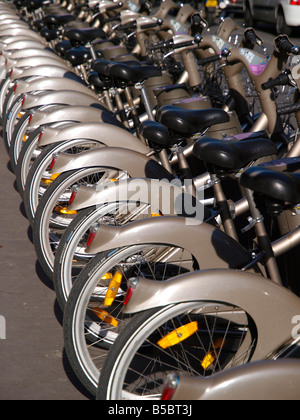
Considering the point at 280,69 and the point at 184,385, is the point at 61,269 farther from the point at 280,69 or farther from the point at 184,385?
the point at 280,69

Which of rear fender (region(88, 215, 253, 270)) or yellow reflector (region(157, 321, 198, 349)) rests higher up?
rear fender (region(88, 215, 253, 270))

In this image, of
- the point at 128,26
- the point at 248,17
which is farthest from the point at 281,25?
the point at 128,26

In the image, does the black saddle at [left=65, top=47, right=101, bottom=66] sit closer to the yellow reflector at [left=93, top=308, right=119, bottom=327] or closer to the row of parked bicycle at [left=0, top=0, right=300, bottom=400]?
the row of parked bicycle at [left=0, top=0, right=300, bottom=400]

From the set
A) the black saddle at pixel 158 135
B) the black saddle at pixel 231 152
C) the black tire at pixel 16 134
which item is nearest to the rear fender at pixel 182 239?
the black saddle at pixel 231 152

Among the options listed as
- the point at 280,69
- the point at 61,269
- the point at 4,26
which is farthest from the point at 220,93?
the point at 4,26

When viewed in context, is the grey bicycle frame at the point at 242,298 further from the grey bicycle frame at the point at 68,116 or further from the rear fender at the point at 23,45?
the rear fender at the point at 23,45

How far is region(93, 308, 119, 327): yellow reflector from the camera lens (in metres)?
3.08

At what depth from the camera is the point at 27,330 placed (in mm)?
3318

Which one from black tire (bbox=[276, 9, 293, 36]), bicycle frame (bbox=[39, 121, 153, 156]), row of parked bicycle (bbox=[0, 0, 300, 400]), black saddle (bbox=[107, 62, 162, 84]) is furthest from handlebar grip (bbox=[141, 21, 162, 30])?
black tire (bbox=[276, 9, 293, 36])

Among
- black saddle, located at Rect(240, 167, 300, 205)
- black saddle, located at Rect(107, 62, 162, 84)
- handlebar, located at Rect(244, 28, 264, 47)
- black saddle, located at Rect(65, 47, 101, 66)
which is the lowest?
black saddle, located at Rect(65, 47, 101, 66)

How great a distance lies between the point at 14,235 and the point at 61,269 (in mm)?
1473

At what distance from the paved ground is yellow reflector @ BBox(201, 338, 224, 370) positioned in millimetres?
591

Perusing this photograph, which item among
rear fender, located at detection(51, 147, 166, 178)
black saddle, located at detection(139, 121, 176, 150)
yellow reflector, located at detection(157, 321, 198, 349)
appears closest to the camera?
yellow reflector, located at detection(157, 321, 198, 349)

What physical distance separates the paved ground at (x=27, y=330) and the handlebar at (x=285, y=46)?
1864 millimetres
